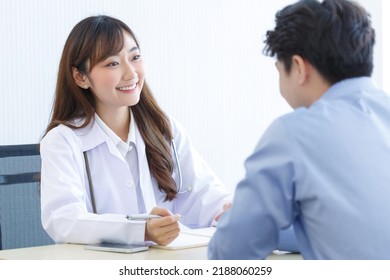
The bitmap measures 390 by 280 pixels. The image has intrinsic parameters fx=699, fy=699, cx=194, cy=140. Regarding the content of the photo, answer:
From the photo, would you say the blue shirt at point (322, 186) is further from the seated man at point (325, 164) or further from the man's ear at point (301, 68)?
the man's ear at point (301, 68)

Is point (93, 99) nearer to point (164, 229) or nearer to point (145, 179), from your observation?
point (145, 179)

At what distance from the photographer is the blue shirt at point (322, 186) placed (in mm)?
1226

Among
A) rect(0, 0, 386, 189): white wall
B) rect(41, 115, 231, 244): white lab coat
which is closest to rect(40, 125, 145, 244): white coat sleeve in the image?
rect(41, 115, 231, 244): white lab coat

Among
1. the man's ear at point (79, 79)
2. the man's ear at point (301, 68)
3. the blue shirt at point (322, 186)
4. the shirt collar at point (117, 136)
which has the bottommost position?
the shirt collar at point (117, 136)

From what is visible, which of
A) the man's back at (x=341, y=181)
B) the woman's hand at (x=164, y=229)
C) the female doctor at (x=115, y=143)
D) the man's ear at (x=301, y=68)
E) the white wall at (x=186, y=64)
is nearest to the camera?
the man's back at (x=341, y=181)

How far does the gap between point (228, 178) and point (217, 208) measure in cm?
181

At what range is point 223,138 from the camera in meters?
4.12

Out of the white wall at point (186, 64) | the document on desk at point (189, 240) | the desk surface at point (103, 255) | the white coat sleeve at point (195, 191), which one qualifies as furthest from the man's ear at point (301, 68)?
the white wall at point (186, 64)

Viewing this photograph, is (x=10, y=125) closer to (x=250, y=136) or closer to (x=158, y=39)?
(x=158, y=39)

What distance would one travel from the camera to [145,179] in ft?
7.71

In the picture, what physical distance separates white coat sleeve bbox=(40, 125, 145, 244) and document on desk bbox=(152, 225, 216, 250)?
9 cm

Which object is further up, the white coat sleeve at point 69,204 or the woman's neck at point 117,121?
the woman's neck at point 117,121

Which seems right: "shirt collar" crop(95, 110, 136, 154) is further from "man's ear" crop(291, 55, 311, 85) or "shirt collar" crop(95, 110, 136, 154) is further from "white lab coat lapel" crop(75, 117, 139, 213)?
"man's ear" crop(291, 55, 311, 85)

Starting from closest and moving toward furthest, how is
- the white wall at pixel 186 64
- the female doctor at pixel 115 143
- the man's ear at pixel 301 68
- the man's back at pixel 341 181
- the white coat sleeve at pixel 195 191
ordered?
1. the man's back at pixel 341 181
2. the man's ear at pixel 301 68
3. the female doctor at pixel 115 143
4. the white coat sleeve at pixel 195 191
5. the white wall at pixel 186 64
